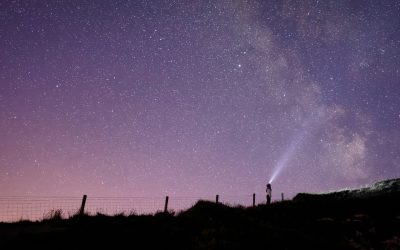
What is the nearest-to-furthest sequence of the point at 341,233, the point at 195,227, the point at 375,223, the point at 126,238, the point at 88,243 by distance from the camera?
the point at 88,243 → the point at 126,238 → the point at 195,227 → the point at 341,233 → the point at 375,223

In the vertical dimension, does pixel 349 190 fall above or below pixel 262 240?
above

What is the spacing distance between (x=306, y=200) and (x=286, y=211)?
4715 millimetres

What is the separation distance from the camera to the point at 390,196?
22.2m

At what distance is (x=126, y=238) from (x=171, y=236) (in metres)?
1.50

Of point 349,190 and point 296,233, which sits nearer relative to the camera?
point 296,233

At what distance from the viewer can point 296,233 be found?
1341 centimetres

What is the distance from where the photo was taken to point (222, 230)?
12.2m

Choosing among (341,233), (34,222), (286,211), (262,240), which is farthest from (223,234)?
(286,211)

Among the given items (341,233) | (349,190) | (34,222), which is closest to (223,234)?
(341,233)

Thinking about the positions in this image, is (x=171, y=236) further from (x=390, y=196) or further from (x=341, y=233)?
(x=390, y=196)

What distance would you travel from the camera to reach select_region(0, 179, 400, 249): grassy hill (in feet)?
33.1

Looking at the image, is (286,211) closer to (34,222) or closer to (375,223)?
(375,223)

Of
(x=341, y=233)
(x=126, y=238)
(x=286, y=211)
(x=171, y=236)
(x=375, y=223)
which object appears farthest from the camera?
(x=286, y=211)

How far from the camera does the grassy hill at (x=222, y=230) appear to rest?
10.1m
